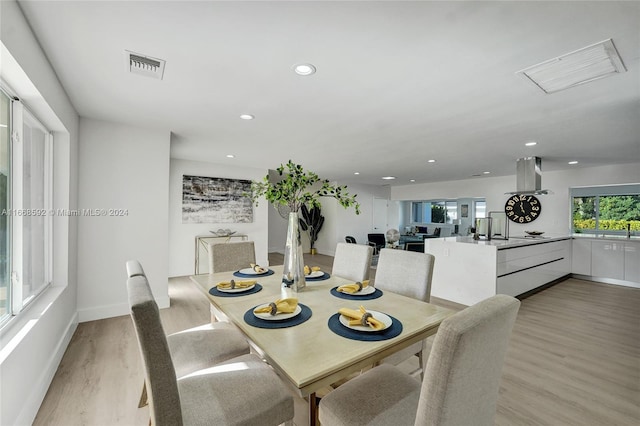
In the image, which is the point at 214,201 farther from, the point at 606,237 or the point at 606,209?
the point at 606,209

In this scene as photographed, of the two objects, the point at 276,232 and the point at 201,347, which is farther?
the point at 276,232

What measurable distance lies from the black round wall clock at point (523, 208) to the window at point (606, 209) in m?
0.63

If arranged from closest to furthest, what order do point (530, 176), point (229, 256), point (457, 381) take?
point (457, 381) < point (229, 256) < point (530, 176)

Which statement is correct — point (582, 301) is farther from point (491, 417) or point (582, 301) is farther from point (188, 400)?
point (188, 400)

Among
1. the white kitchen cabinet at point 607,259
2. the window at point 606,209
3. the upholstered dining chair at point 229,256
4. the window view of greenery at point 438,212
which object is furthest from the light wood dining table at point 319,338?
the window view of greenery at point 438,212

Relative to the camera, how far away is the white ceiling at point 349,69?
1412 millimetres

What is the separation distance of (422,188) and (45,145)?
8.39 m

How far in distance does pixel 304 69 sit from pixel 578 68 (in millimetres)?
1879

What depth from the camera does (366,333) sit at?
118cm

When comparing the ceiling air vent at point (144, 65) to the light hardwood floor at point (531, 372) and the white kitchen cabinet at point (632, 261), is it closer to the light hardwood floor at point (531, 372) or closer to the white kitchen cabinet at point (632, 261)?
the light hardwood floor at point (531, 372)

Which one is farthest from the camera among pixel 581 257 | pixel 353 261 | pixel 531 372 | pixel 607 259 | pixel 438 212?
pixel 438 212

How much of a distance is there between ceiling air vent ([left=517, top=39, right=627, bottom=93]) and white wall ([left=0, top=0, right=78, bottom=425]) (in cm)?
307

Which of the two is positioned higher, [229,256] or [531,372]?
[229,256]

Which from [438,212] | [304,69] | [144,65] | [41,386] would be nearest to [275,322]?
[304,69]
